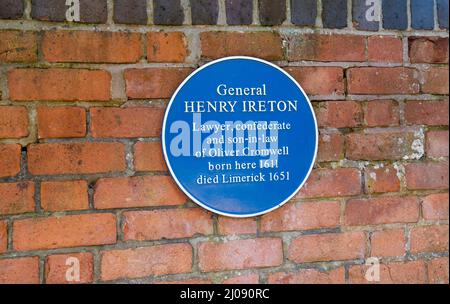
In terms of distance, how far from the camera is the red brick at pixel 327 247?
1.31 meters

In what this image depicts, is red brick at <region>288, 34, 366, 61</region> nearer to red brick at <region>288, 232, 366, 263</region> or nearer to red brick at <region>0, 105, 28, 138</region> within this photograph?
red brick at <region>288, 232, 366, 263</region>

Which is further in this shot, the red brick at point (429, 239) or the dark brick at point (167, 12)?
the red brick at point (429, 239)

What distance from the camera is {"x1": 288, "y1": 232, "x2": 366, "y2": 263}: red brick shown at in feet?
4.30

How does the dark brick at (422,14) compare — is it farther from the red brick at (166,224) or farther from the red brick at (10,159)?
the red brick at (10,159)

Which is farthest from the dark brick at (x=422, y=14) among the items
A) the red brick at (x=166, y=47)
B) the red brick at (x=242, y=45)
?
the red brick at (x=166, y=47)

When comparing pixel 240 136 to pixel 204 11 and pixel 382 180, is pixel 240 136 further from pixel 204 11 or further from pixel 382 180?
pixel 382 180

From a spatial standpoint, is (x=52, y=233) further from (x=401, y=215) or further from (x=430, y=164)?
(x=430, y=164)

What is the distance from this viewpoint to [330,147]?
1.32 m

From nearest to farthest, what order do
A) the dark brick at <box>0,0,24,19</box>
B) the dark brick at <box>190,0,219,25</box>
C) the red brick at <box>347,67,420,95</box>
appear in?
the dark brick at <box>0,0,24,19</box> < the dark brick at <box>190,0,219,25</box> < the red brick at <box>347,67,420,95</box>

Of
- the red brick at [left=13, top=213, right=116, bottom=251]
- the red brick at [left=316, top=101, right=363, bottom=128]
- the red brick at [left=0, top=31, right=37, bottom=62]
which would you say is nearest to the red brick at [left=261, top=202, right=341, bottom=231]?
the red brick at [left=316, top=101, right=363, bottom=128]

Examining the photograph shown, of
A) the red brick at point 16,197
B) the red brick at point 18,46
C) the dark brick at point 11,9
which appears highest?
the dark brick at point 11,9

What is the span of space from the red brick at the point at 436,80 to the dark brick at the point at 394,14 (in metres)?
0.17

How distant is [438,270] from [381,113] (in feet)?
1.73

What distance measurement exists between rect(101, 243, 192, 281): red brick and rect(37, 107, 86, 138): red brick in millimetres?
339
